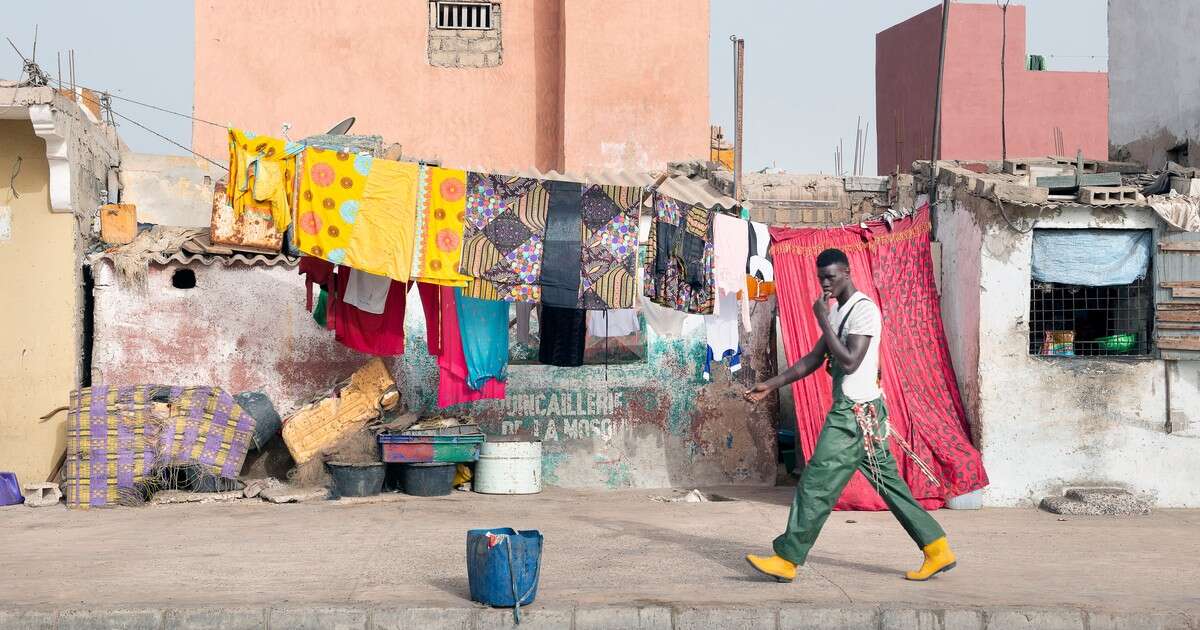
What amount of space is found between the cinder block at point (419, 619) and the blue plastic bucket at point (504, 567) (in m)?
0.17

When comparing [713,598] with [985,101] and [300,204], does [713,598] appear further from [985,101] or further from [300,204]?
[985,101]

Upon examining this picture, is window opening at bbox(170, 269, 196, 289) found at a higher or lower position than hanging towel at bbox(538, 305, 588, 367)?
higher

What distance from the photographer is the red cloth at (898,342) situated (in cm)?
1062

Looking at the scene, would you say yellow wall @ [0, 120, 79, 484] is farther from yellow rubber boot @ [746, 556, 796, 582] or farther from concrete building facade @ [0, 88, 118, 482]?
yellow rubber boot @ [746, 556, 796, 582]

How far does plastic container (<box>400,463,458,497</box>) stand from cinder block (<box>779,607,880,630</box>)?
17.4 feet

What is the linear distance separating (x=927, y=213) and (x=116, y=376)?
303 inches

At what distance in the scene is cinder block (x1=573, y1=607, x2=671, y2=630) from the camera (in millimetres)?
6383

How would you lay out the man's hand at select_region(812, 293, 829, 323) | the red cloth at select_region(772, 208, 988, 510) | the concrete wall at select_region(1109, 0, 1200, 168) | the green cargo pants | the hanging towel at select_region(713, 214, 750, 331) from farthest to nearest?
the concrete wall at select_region(1109, 0, 1200, 168)
the red cloth at select_region(772, 208, 988, 510)
the hanging towel at select_region(713, 214, 750, 331)
the man's hand at select_region(812, 293, 829, 323)
the green cargo pants

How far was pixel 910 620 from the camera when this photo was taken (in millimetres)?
6379

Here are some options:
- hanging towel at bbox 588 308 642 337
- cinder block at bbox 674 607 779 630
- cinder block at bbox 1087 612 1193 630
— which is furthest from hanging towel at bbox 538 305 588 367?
cinder block at bbox 1087 612 1193 630

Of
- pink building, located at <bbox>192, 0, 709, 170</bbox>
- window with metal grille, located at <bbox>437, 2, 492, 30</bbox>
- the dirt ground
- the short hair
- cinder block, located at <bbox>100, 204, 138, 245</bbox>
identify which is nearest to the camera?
the dirt ground

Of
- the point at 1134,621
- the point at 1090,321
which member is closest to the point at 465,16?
the point at 1090,321

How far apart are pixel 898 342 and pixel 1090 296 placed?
6.58ft

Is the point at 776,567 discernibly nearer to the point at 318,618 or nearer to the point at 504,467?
the point at 318,618
